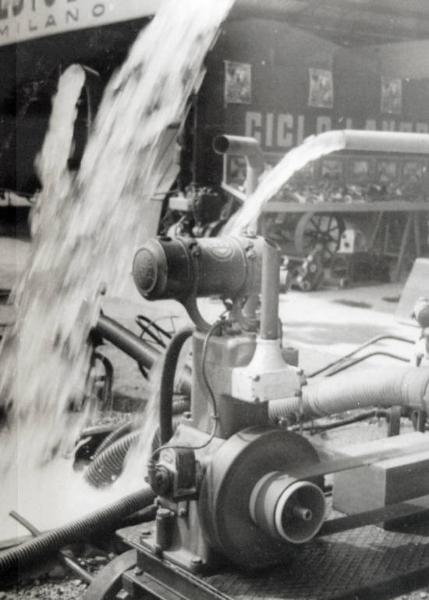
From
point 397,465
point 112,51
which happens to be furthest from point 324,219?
point 397,465

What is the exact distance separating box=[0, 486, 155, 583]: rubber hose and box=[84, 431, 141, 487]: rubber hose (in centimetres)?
44

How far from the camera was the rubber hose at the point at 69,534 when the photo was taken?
2.27m

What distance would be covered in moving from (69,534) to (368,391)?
0.94m

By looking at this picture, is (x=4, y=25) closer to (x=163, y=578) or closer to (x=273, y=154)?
(x=163, y=578)

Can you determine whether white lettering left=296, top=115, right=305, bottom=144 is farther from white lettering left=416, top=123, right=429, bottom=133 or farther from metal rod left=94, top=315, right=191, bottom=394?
metal rod left=94, top=315, right=191, bottom=394

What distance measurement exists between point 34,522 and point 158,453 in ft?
4.22

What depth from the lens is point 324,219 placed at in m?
9.11

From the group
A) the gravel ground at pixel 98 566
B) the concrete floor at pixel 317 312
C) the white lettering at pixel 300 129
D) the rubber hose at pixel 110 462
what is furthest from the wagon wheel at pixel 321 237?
the rubber hose at pixel 110 462

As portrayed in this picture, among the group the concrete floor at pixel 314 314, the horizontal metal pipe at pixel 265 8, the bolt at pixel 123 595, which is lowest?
the concrete floor at pixel 314 314

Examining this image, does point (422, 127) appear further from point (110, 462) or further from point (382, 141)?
point (382, 141)

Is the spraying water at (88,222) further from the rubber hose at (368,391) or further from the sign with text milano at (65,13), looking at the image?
the rubber hose at (368,391)

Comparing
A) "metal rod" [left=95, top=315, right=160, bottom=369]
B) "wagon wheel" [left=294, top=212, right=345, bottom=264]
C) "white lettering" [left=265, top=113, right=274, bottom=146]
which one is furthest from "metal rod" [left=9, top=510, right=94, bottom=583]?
"white lettering" [left=265, top=113, right=274, bottom=146]

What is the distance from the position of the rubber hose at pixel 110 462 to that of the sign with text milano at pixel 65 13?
178cm

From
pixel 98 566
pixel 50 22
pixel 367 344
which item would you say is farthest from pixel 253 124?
pixel 98 566
